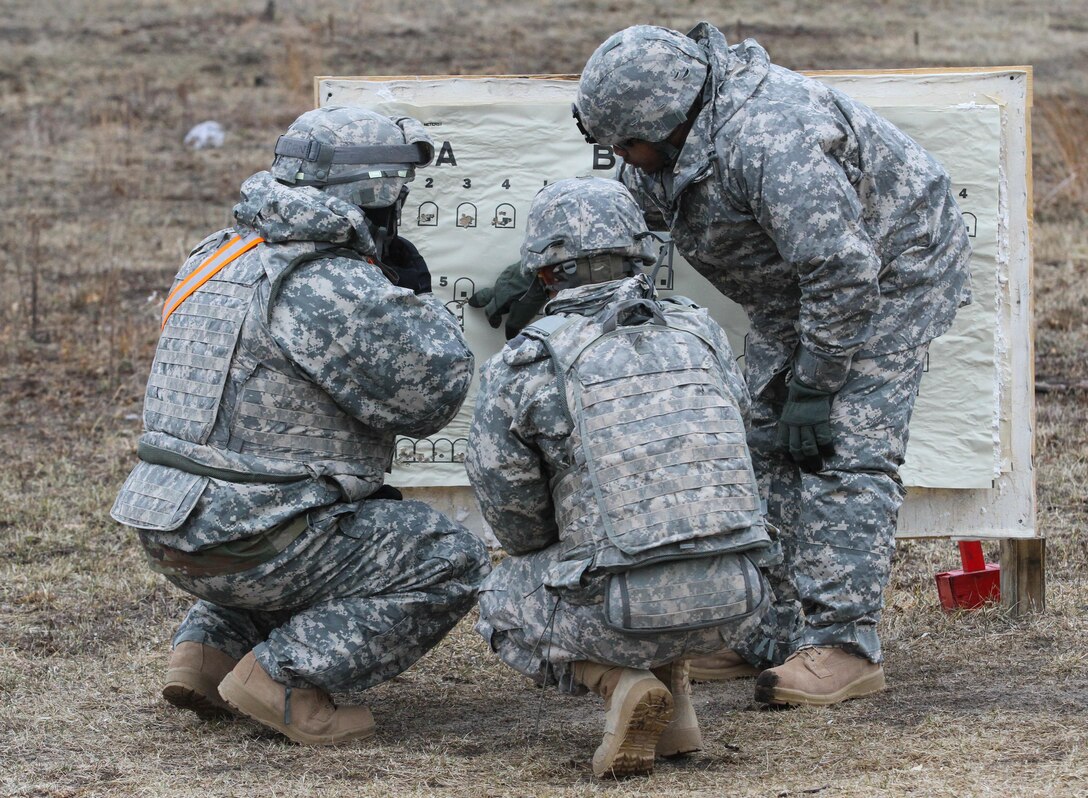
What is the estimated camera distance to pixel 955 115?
16.3 feet

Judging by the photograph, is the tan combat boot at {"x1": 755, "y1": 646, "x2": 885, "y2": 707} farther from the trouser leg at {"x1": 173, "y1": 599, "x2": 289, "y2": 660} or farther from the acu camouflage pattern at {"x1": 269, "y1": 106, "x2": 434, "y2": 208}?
the acu camouflage pattern at {"x1": 269, "y1": 106, "x2": 434, "y2": 208}

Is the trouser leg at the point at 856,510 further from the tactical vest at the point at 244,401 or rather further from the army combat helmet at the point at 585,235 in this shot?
the tactical vest at the point at 244,401

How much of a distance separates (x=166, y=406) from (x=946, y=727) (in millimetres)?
2211

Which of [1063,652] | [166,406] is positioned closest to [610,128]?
[166,406]

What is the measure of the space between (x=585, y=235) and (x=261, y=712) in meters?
1.51

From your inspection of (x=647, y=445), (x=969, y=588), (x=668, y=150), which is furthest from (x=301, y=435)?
(x=969, y=588)

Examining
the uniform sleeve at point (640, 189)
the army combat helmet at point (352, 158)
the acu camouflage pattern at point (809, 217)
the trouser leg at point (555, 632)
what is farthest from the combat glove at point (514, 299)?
the trouser leg at point (555, 632)

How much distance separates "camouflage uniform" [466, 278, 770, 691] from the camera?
11.2ft

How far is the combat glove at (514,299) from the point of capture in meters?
5.00

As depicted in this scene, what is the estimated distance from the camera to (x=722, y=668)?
181 inches

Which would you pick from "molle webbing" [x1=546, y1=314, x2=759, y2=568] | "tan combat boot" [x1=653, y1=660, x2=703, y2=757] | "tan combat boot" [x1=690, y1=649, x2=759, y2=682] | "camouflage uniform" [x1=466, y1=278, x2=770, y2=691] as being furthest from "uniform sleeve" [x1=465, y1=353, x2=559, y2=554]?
"tan combat boot" [x1=690, y1=649, x2=759, y2=682]

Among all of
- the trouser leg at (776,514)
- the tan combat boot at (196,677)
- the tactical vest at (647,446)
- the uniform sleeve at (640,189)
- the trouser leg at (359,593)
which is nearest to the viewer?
the tactical vest at (647,446)

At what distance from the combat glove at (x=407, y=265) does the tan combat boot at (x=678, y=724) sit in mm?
1280

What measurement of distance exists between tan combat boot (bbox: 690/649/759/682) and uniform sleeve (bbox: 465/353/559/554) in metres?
1.13
